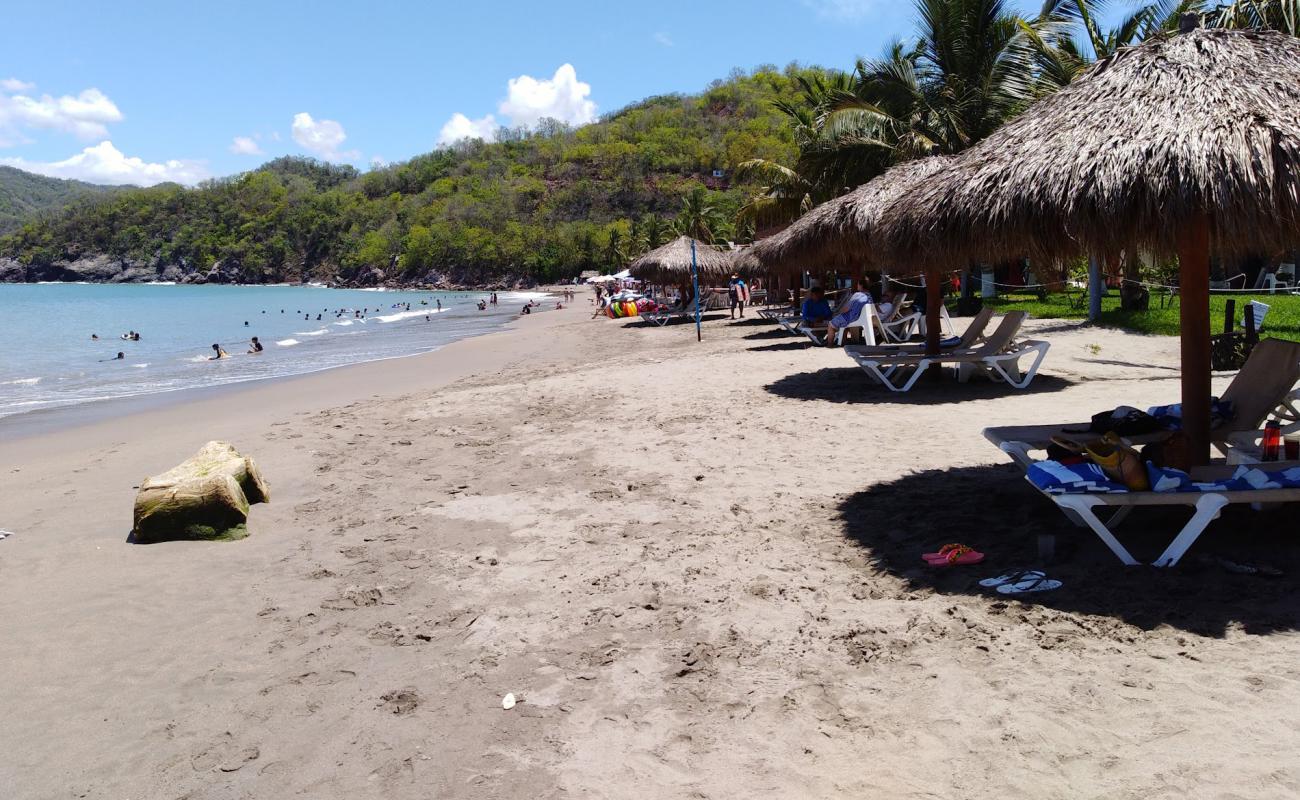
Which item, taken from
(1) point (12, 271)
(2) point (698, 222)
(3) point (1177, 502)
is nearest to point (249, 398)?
(3) point (1177, 502)

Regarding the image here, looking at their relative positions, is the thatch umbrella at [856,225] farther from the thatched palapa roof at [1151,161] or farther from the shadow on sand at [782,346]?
the thatched palapa roof at [1151,161]

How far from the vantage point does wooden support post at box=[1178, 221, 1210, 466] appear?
437cm

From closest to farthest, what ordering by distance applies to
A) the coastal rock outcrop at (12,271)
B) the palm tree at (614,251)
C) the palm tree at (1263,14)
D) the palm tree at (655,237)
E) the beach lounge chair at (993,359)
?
the beach lounge chair at (993,359) < the palm tree at (1263,14) < the palm tree at (655,237) < the palm tree at (614,251) < the coastal rock outcrop at (12,271)

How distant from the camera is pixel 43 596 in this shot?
184 inches

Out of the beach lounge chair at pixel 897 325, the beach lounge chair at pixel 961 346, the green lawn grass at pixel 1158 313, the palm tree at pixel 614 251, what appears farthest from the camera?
the palm tree at pixel 614 251

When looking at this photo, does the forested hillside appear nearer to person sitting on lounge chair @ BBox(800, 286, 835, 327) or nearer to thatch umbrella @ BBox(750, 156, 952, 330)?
person sitting on lounge chair @ BBox(800, 286, 835, 327)

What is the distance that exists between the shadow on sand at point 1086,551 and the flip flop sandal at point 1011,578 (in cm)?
4

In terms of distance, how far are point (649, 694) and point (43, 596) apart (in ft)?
11.9

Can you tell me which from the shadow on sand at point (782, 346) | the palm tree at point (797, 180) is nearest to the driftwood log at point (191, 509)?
the shadow on sand at point (782, 346)

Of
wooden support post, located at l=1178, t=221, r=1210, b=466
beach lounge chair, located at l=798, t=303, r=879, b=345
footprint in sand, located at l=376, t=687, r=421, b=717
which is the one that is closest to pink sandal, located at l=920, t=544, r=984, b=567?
wooden support post, located at l=1178, t=221, r=1210, b=466

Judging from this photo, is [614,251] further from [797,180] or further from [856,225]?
[856,225]

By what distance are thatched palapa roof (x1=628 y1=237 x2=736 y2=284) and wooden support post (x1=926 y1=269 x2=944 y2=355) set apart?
→ 42.7 ft

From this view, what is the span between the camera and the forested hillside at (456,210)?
85.8 metres

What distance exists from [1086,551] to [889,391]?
510 centimetres
